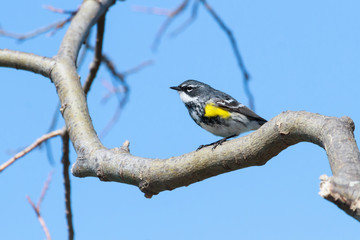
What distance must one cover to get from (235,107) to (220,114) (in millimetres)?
343

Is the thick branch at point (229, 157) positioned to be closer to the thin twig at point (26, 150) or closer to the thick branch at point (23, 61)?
the thin twig at point (26, 150)

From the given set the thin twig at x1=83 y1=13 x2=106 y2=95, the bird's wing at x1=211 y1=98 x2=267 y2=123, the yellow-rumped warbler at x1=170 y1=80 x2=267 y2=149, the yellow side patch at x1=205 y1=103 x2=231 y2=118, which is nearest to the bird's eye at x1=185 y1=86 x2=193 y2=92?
the yellow-rumped warbler at x1=170 y1=80 x2=267 y2=149

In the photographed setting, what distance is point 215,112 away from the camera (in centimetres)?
707

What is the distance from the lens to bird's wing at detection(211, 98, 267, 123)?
720 cm

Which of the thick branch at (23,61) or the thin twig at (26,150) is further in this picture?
the thick branch at (23,61)

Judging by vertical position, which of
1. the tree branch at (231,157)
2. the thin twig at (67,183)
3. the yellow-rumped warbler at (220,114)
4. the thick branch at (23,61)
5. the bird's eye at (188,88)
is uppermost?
the bird's eye at (188,88)

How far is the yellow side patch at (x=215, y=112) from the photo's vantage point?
7031mm

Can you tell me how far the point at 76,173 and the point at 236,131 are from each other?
10.1 ft

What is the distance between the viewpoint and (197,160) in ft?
13.1

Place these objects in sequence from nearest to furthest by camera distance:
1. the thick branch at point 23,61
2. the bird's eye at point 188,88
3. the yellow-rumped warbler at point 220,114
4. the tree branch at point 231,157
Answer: the tree branch at point 231,157, the thick branch at point 23,61, the yellow-rumped warbler at point 220,114, the bird's eye at point 188,88

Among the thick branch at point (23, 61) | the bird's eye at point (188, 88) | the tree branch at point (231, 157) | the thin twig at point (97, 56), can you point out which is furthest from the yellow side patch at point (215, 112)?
the tree branch at point (231, 157)

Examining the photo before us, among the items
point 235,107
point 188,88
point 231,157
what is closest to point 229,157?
point 231,157

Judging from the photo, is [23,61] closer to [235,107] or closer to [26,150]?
[26,150]

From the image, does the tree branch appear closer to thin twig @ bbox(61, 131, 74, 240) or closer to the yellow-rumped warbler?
thin twig @ bbox(61, 131, 74, 240)
